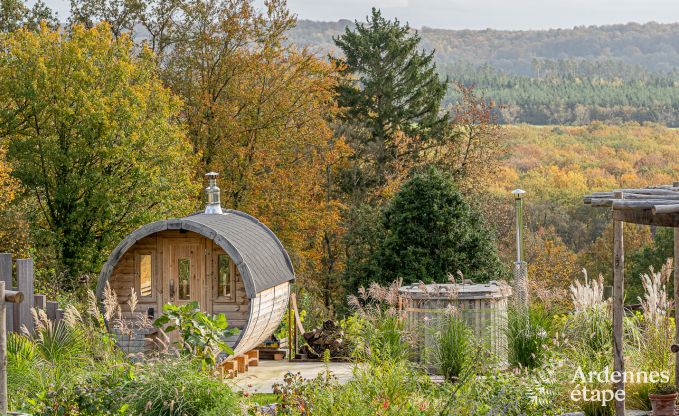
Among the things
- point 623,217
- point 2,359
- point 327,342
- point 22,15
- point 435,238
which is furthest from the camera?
point 22,15

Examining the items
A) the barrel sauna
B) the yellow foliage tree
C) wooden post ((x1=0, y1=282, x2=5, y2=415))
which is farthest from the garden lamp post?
the yellow foliage tree

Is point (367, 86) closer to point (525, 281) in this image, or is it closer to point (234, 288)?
point (234, 288)

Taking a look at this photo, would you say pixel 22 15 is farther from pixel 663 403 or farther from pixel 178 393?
pixel 663 403

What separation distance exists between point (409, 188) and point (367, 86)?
13597 millimetres

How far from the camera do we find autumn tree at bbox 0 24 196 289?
72.6 ft

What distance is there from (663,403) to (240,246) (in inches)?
290

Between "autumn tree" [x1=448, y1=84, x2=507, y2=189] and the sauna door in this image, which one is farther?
"autumn tree" [x1=448, y1=84, x2=507, y2=189]

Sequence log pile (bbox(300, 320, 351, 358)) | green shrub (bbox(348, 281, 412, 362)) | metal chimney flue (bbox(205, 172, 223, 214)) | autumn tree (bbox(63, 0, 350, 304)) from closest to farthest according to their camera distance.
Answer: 1. green shrub (bbox(348, 281, 412, 362))
2. log pile (bbox(300, 320, 351, 358))
3. metal chimney flue (bbox(205, 172, 223, 214))
4. autumn tree (bbox(63, 0, 350, 304))

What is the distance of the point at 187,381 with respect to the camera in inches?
319

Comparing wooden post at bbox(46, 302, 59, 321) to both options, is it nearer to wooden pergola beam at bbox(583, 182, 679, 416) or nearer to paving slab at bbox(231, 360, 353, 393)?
paving slab at bbox(231, 360, 353, 393)

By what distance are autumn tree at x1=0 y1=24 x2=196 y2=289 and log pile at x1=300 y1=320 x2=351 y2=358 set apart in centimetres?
873

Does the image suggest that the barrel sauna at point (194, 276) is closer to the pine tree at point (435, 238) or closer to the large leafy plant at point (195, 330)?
the pine tree at point (435, 238)

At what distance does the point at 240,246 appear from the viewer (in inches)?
556

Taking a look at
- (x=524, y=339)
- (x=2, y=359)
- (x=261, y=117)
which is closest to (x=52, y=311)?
(x=2, y=359)
